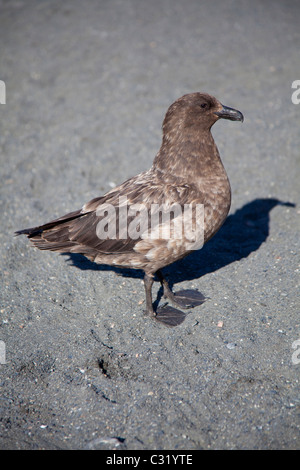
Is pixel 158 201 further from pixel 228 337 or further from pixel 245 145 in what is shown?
pixel 245 145

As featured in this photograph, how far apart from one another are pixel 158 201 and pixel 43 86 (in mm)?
5289

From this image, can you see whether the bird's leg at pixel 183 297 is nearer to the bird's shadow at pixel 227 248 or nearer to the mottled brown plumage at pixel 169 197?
the mottled brown plumage at pixel 169 197

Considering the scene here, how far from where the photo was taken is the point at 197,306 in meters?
4.49

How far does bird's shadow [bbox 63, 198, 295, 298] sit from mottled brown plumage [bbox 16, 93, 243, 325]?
23.1 inches

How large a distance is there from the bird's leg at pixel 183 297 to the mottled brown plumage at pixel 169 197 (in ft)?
0.06

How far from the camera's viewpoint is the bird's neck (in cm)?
430

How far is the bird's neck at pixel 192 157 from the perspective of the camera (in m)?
4.30

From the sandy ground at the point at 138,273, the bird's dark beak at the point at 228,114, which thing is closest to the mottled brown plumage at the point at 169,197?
the bird's dark beak at the point at 228,114

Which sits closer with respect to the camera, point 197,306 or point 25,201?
point 197,306

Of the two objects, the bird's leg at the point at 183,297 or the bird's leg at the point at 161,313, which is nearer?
the bird's leg at the point at 161,313

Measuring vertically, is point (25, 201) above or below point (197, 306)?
above

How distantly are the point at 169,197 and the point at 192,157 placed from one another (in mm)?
465
